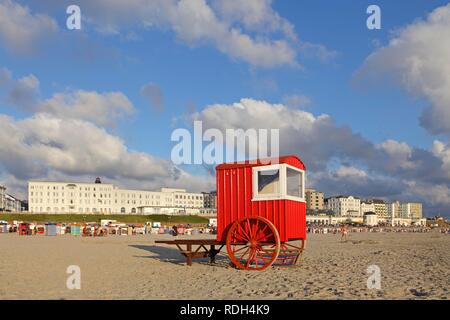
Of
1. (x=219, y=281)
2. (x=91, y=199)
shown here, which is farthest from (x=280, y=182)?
(x=91, y=199)

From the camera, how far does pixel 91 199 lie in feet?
590

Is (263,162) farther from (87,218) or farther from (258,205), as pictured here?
(87,218)

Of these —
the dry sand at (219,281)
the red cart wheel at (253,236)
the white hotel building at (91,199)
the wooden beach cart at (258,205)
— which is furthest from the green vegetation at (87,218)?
the red cart wheel at (253,236)

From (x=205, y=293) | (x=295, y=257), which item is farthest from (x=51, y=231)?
(x=205, y=293)

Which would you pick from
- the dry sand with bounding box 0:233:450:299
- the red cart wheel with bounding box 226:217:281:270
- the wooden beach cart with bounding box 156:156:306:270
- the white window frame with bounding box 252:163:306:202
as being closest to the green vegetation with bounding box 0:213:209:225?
A: the dry sand with bounding box 0:233:450:299

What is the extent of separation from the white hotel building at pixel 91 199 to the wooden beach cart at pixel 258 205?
531 feet

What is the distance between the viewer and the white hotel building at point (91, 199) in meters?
169

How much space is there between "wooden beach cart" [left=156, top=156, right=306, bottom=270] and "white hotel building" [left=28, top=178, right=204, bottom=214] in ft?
531

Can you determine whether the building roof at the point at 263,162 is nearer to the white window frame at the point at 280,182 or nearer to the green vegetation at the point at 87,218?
the white window frame at the point at 280,182

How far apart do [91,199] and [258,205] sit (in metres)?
172

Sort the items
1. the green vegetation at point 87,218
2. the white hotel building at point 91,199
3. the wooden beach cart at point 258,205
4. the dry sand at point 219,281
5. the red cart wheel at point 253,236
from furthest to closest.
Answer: the white hotel building at point 91,199 < the green vegetation at point 87,218 < the wooden beach cart at point 258,205 < the red cart wheel at point 253,236 < the dry sand at point 219,281

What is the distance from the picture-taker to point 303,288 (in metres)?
12.7
